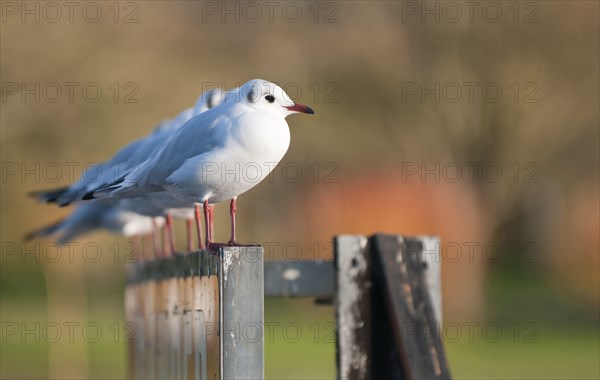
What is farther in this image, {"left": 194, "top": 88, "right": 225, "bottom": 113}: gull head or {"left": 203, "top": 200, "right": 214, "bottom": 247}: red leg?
{"left": 194, "top": 88, "right": 225, "bottom": 113}: gull head

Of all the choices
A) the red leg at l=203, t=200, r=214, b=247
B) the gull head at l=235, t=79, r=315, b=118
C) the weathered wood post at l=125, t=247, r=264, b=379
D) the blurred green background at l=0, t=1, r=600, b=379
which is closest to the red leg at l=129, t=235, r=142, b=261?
the blurred green background at l=0, t=1, r=600, b=379

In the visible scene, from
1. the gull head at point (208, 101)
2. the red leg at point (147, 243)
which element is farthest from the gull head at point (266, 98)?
the red leg at point (147, 243)

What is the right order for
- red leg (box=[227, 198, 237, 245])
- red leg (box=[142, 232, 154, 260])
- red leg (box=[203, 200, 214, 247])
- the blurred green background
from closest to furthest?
red leg (box=[227, 198, 237, 245]) → red leg (box=[203, 200, 214, 247]) → red leg (box=[142, 232, 154, 260]) → the blurred green background

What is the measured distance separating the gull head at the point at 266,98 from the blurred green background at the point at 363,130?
8540mm

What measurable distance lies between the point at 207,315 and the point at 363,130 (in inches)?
583

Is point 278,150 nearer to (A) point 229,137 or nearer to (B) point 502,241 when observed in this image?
(A) point 229,137

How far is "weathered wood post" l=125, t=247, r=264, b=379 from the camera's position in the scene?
3.38 meters

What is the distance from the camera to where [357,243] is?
379cm

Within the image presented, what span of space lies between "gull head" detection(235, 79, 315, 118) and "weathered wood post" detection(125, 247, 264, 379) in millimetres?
587

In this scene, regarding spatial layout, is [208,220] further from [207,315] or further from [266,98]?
[207,315]

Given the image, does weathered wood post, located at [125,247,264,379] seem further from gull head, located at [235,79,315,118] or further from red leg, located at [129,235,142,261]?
red leg, located at [129,235,142,261]

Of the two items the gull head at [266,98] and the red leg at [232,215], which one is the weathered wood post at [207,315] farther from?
the gull head at [266,98]

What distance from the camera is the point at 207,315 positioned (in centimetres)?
368

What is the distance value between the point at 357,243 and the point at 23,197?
1367 cm
